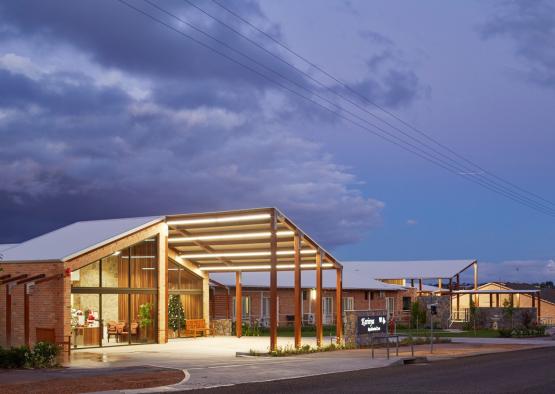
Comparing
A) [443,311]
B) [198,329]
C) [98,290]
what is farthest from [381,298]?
[98,290]

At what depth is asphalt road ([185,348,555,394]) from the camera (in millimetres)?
18562

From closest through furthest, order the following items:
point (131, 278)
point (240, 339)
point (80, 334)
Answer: point (80, 334)
point (131, 278)
point (240, 339)

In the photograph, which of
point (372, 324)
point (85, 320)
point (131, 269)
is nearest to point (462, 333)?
point (372, 324)

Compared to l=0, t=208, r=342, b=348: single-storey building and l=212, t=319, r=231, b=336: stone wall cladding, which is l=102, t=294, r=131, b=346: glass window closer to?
l=0, t=208, r=342, b=348: single-storey building

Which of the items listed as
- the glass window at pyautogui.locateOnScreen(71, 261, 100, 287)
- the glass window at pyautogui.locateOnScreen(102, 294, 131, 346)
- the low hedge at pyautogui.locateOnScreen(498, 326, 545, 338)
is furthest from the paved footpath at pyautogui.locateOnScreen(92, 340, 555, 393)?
the low hedge at pyautogui.locateOnScreen(498, 326, 545, 338)

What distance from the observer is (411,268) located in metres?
72.7

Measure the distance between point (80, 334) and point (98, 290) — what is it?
6.01ft

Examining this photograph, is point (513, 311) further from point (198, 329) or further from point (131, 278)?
point (131, 278)

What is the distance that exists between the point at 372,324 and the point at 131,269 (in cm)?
1017

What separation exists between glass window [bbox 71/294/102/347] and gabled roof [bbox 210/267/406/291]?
13.9 metres

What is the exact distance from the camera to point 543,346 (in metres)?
37.0

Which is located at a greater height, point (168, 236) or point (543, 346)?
point (168, 236)

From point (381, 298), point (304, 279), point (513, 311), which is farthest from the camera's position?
point (381, 298)

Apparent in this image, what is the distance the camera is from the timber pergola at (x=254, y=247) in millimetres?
31156
